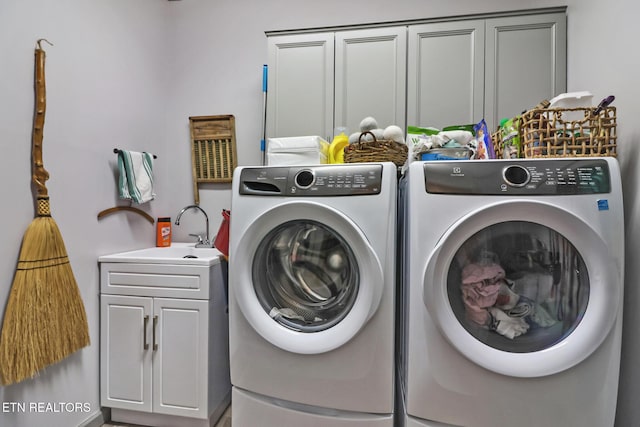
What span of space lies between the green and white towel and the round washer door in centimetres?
104

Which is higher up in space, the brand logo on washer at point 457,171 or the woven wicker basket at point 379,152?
the woven wicker basket at point 379,152

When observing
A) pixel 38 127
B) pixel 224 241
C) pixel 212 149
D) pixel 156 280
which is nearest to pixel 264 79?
pixel 212 149

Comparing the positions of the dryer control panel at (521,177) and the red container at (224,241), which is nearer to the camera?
the dryer control panel at (521,177)

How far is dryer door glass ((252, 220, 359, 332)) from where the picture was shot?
1205 millimetres

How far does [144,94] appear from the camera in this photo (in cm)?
211

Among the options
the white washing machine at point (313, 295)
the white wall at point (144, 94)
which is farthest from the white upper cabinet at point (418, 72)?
the white washing machine at point (313, 295)

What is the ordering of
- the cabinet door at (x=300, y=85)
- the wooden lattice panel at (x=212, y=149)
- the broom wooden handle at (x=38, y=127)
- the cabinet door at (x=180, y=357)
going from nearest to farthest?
1. the broom wooden handle at (x=38, y=127)
2. the cabinet door at (x=180, y=357)
3. the cabinet door at (x=300, y=85)
4. the wooden lattice panel at (x=212, y=149)

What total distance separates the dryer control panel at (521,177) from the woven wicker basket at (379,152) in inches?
14.7

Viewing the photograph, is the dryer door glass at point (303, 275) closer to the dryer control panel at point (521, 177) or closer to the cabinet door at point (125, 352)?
the dryer control panel at point (521, 177)

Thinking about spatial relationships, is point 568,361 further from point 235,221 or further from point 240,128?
point 240,128

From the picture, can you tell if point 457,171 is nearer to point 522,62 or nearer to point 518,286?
point 518,286

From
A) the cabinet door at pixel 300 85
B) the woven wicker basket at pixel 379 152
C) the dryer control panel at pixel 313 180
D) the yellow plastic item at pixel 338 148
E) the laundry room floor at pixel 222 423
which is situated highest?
the cabinet door at pixel 300 85

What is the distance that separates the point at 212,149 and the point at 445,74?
1553mm

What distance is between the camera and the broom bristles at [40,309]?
125 cm
